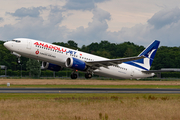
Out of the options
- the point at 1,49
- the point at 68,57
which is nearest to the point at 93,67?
the point at 68,57

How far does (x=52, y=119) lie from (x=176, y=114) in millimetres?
8615

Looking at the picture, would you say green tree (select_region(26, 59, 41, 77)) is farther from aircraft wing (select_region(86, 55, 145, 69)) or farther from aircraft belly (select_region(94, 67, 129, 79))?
aircraft wing (select_region(86, 55, 145, 69))

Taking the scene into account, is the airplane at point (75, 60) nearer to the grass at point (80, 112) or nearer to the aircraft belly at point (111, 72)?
the aircraft belly at point (111, 72)

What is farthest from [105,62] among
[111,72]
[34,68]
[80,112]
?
[34,68]

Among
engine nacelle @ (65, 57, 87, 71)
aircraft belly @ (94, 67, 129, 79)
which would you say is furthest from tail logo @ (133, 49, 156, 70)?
engine nacelle @ (65, 57, 87, 71)

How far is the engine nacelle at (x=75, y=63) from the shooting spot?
149 ft

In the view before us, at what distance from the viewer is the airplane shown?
43219 mm

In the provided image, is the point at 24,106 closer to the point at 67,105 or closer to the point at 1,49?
the point at 67,105

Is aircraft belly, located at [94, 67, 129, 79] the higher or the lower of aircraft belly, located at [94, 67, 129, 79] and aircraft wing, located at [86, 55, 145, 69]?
the lower

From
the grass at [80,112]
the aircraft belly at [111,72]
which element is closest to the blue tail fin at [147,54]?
the aircraft belly at [111,72]

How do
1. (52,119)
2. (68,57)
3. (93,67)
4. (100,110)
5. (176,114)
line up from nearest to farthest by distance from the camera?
1. (52,119)
2. (176,114)
3. (100,110)
4. (68,57)
5. (93,67)

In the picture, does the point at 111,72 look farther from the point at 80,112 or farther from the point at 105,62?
the point at 80,112

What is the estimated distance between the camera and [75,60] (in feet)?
151

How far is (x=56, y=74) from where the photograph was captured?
10762 centimetres
